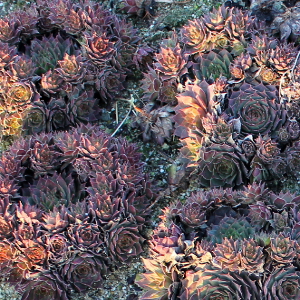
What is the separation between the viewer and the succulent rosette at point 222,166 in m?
3.04

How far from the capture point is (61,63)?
353 cm

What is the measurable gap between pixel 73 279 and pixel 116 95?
1641mm

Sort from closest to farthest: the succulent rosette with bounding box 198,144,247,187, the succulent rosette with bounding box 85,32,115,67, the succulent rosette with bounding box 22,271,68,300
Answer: the succulent rosette with bounding box 22,271,68,300
the succulent rosette with bounding box 198,144,247,187
the succulent rosette with bounding box 85,32,115,67

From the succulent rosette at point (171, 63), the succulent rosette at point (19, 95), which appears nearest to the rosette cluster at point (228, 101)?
the succulent rosette at point (171, 63)

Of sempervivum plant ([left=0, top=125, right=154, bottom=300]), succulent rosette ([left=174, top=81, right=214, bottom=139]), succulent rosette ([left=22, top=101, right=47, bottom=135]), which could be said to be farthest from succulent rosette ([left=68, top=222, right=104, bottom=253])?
succulent rosette ([left=22, top=101, right=47, bottom=135])

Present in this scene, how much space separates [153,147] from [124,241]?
0.95m

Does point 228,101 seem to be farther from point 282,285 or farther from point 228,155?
point 282,285

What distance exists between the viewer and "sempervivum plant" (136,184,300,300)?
7.64 feet

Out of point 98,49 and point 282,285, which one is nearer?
point 282,285

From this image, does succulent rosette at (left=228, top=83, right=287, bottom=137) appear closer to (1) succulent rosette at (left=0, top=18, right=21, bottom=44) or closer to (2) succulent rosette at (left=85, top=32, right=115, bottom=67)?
(2) succulent rosette at (left=85, top=32, right=115, bottom=67)

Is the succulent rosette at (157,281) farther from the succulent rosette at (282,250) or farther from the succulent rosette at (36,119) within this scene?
the succulent rosette at (36,119)

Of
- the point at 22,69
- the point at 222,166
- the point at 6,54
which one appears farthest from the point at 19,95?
the point at 222,166

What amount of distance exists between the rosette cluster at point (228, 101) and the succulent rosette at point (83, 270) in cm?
87

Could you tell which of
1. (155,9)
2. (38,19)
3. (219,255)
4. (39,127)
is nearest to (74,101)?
(39,127)
